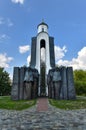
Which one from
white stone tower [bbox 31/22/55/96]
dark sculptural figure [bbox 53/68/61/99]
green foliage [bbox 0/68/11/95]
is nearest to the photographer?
dark sculptural figure [bbox 53/68/61/99]

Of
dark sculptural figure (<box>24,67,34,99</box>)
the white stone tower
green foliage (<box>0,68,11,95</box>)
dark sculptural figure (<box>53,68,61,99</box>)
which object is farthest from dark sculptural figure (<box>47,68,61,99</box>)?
green foliage (<box>0,68,11,95</box>)

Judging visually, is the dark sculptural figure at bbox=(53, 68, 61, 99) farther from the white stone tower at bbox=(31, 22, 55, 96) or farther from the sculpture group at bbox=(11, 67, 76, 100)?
the white stone tower at bbox=(31, 22, 55, 96)

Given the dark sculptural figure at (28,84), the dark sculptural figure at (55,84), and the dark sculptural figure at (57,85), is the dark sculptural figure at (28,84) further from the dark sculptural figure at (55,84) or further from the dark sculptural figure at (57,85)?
the dark sculptural figure at (57,85)

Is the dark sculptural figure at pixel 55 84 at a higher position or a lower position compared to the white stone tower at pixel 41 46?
lower

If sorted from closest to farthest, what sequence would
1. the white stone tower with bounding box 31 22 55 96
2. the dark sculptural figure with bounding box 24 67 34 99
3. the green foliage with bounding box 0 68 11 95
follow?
the dark sculptural figure with bounding box 24 67 34 99 < the white stone tower with bounding box 31 22 55 96 < the green foliage with bounding box 0 68 11 95

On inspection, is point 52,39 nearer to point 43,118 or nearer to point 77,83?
point 77,83

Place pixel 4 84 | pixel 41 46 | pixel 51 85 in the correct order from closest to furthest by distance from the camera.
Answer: pixel 51 85 < pixel 41 46 < pixel 4 84

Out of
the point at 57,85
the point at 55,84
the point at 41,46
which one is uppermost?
the point at 41,46

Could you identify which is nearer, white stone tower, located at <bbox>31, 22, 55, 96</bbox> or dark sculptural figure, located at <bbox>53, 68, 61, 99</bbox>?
dark sculptural figure, located at <bbox>53, 68, 61, 99</bbox>

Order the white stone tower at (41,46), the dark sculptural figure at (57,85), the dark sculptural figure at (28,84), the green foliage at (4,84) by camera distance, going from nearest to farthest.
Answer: the dark sculptural figure at (28,84)
the dark sculptural figure at (57,85)
the white stone tower at (41,46)
the green foliage at (4,84)

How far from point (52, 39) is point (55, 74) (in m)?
8.85

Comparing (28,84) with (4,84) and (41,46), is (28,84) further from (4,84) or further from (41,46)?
(4,84)

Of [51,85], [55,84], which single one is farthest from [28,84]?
[55,84]

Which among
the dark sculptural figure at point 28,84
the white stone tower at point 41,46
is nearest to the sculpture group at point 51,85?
the dark sculptural figure at point 28,84
